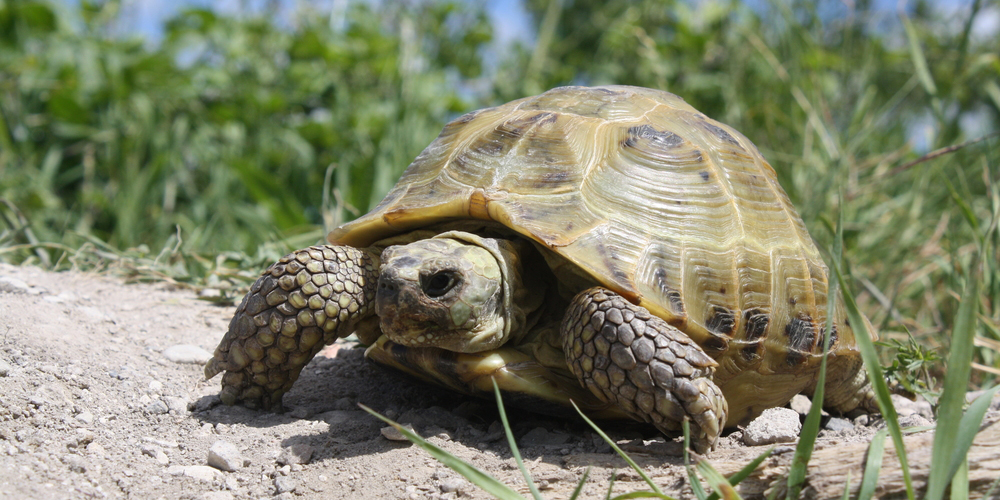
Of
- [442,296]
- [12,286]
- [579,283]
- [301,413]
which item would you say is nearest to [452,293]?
[442,296]

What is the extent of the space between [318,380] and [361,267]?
0.53m

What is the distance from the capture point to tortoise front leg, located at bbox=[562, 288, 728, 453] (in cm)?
179

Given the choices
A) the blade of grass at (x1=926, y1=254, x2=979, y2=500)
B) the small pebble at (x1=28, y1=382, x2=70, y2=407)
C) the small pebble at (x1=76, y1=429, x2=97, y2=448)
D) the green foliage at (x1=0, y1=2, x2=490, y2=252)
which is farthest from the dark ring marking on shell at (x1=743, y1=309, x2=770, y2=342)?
the green foliage at (x1=0, y1=2, x2=490, y2=252)

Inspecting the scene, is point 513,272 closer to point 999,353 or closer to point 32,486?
point 32,486

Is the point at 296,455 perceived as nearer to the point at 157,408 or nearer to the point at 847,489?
the point at 157,408

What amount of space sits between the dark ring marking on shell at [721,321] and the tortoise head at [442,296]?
22.9 inches

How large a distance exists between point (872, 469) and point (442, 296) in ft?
3.48

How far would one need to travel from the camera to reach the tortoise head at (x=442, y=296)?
74.9 inches

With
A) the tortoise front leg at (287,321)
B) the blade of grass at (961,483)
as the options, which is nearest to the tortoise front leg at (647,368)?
the blade of grass at (961,483)

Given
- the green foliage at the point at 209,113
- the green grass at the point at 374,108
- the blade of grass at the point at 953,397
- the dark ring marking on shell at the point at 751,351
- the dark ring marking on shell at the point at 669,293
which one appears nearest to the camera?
the blade of grass at the point at 953,397

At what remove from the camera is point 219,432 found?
197cm

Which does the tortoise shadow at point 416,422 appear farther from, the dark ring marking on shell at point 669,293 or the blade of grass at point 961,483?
the blade of grass at point 961,483

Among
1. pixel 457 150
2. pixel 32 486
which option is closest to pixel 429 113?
pixel 457 150

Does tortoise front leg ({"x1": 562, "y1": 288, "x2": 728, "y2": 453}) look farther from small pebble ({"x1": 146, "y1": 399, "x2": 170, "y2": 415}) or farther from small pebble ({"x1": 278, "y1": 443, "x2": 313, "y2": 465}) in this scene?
small pebble ({"x1": 146, "y1": 399, "x2": 170, "y2": 415})
